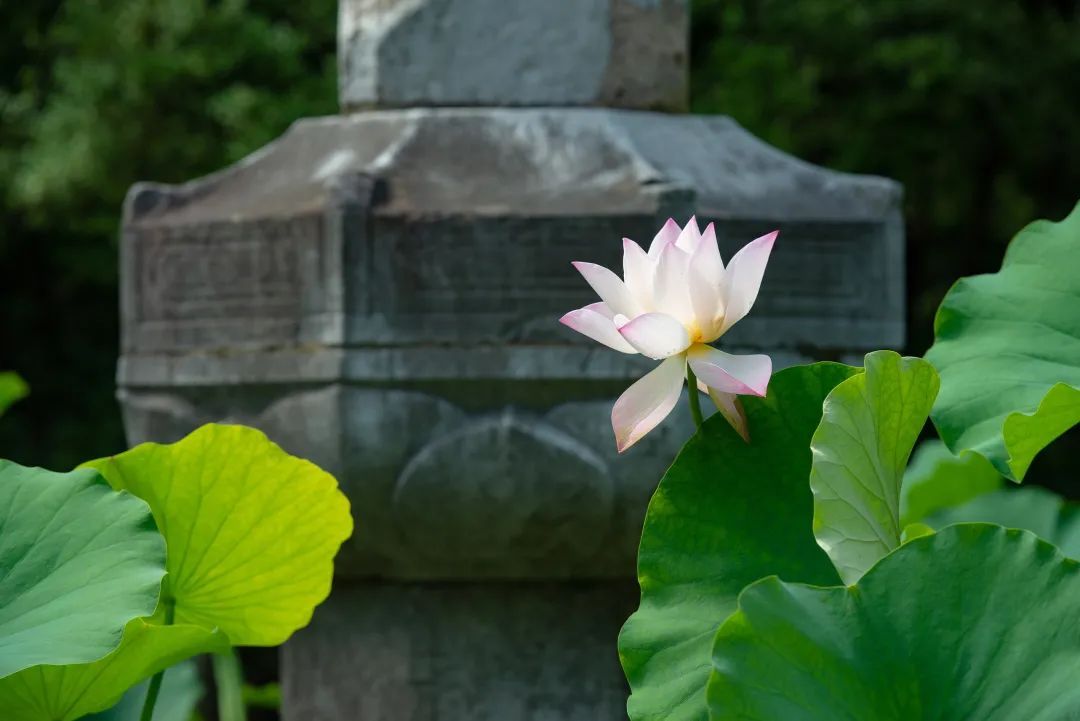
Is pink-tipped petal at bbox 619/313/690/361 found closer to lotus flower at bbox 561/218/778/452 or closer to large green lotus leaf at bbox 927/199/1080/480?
lotus flower at bbox 561/218/778/452

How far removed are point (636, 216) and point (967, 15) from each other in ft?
15.7

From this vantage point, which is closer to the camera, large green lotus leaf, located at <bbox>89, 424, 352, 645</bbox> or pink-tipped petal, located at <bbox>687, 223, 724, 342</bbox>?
pink-tipped petal, located at <bbox>687, 223, 724, 342</bbox>

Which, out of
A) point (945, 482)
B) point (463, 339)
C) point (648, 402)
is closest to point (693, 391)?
point (648, 402)

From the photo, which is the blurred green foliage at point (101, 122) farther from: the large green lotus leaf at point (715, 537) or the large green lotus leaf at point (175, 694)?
the large green lotus leaf at point (715, 537)

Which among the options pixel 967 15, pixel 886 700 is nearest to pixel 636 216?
pixel 886 700

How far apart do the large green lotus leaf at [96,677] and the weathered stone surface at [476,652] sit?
1.28 metres

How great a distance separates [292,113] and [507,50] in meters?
3.66

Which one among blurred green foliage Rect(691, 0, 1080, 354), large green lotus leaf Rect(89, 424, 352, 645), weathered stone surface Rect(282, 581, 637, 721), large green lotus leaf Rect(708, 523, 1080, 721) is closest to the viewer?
large green lotus leaf Rect(708, 523, 1080, 721)

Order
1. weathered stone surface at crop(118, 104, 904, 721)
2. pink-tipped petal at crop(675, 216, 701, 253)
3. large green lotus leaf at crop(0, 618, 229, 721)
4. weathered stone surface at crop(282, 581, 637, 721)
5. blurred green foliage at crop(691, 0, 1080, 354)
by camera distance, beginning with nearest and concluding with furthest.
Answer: pink-tipped petal at crop(675, 216, 701, 253) → large green lotus leaf at crop(0, 618, 229, 721) → weathered stone surface at crop(118, 104, 904, 721) → weathered stone surface at crop(282, 581, 637, 721) → blurred green foliage at crop(691, 0, 1080, 354)

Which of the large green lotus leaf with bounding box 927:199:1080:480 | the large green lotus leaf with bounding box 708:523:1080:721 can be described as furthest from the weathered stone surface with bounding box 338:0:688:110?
the large green lotus leaf with bounding box 708:523:1080:721

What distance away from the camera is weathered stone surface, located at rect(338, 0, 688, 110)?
244cm

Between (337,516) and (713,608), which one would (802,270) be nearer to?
(337,516)

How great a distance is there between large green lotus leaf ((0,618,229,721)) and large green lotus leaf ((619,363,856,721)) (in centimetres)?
30

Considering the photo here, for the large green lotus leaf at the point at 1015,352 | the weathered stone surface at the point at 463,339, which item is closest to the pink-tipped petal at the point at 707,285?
the large green lotus leaf at the point at 1015,352
